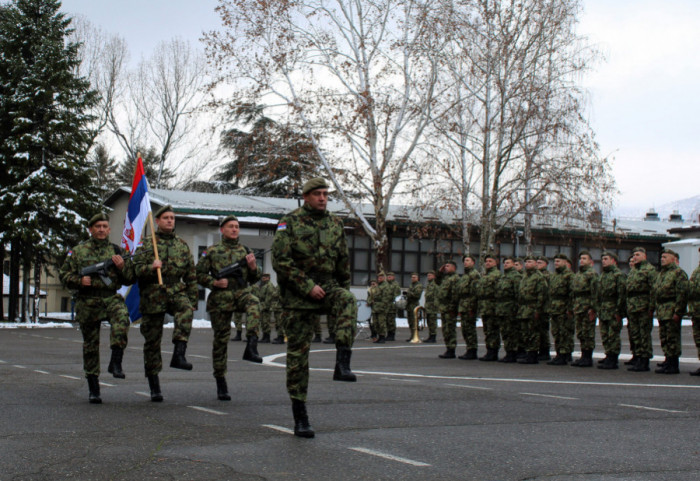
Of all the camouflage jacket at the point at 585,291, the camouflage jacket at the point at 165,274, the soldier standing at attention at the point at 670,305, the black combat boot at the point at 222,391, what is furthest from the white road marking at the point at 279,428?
the camouflage jacket at the point at 585,291

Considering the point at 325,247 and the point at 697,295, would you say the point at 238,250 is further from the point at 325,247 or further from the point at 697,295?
the point at 697,295

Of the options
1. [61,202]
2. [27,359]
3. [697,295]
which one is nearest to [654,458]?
[697,295]

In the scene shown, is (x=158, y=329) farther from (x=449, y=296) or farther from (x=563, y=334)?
(x=449, y=296)

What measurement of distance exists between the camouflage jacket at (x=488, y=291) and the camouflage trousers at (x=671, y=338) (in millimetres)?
3324

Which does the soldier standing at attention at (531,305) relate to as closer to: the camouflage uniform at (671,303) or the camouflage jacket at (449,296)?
the camouflage jacket at (449,296)

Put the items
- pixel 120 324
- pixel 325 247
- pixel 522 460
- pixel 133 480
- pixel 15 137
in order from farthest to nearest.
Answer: pixel 15 137 < pixel 120 324 < pixel 325 247 < pixel 522 460 < pixel 133 480

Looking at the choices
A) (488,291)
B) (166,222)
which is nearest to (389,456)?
(166,222)

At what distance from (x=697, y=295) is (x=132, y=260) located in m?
9.39

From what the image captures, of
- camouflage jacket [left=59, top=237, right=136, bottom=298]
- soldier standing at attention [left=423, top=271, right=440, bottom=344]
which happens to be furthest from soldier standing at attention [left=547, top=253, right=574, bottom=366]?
camouflage jacket [left=59, top=237, right=136, bottom=298]

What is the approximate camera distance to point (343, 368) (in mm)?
6953

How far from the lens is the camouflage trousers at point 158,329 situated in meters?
9.09

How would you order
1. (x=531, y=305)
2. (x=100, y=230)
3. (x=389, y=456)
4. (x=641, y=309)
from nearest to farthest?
(x=389, y=456)
(x=100, y=230)
(x=641, y=309)
(x=531, y=305)

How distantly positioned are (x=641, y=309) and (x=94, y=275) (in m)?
9.72

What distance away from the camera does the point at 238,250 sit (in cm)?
967
